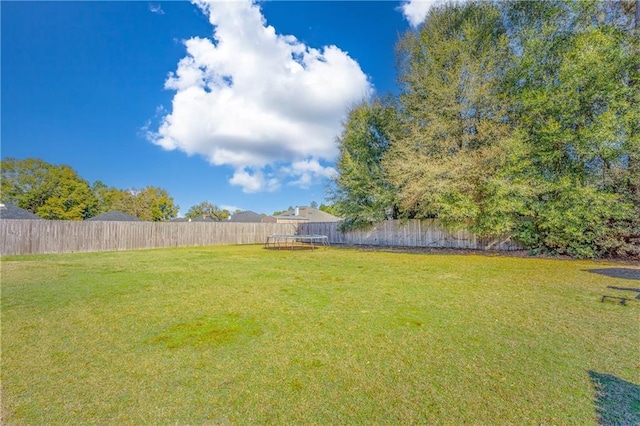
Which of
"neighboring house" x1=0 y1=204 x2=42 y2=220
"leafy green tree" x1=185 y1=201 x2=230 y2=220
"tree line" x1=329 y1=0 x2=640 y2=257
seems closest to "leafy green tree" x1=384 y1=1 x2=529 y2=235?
"tree line" x1=329 y1=0 x2=640 y2=257

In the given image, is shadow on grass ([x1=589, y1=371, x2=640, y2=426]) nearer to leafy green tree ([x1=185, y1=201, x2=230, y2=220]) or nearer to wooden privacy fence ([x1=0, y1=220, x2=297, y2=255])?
wooden privacy fence ([x1=0, y1=220, x2=297, y2=255])

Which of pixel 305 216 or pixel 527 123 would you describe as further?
pixel 305 216

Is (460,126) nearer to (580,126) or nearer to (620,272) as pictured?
(580,126)

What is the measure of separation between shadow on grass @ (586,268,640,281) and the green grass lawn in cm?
184

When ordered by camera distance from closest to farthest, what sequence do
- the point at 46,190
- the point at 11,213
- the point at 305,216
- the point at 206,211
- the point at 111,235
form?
the point at 111,235
the point at 11,213
the point at 46,190
the point at 305,216
the point at 206,211

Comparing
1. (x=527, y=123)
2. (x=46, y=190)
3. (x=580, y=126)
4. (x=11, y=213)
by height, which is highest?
(x=46, y=190)

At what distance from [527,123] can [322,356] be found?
37.2ft

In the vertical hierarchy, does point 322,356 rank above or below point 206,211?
below

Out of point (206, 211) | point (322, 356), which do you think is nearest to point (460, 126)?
point (322, 356)

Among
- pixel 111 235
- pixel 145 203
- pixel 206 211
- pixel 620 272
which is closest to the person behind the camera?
pixel 620 272

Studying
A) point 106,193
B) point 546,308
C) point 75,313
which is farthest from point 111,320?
point 106,193

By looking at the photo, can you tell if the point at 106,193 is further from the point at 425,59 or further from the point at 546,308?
the point at 546,308

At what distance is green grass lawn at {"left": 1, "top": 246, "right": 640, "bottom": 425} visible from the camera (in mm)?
1691

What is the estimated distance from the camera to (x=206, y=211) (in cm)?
5300
